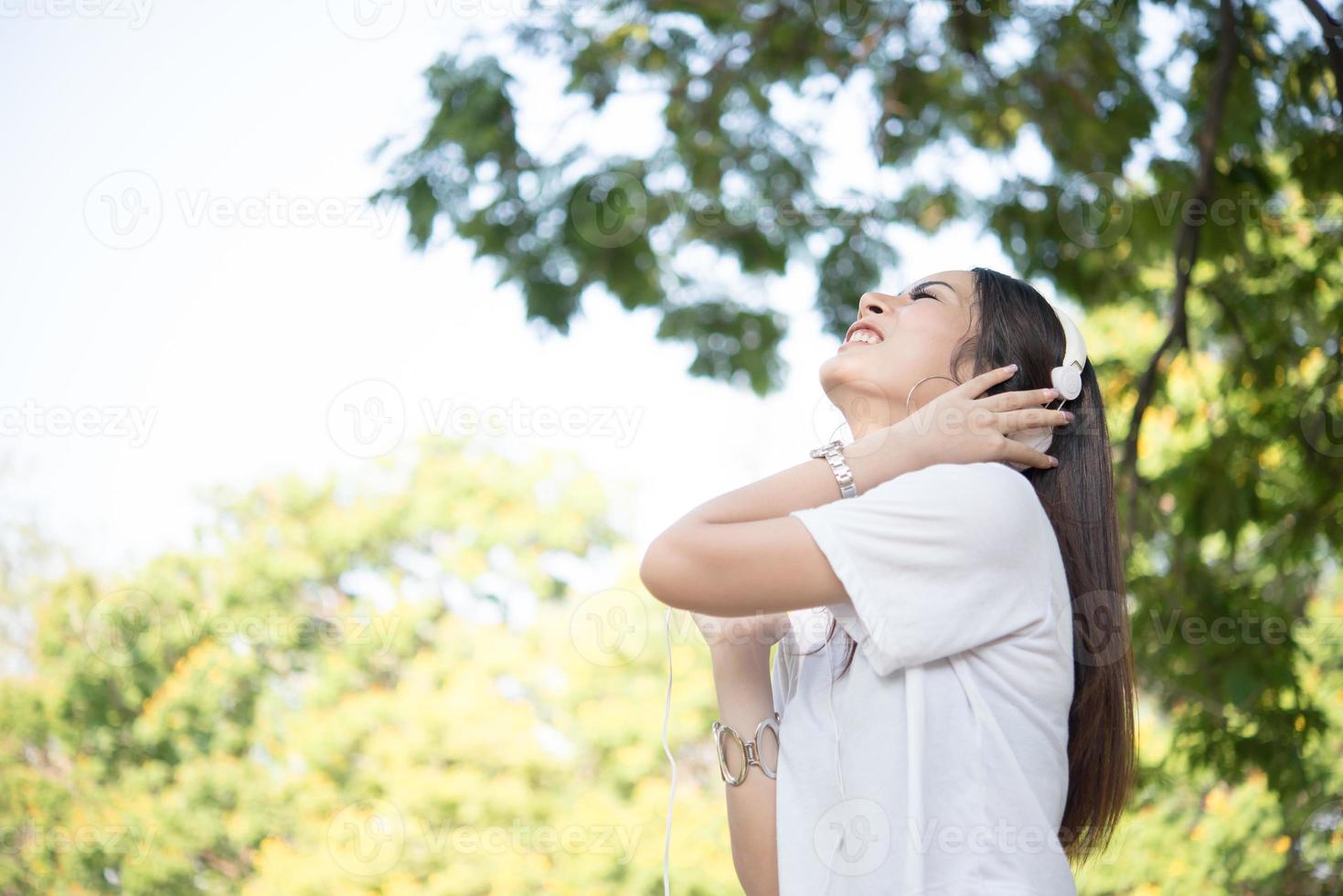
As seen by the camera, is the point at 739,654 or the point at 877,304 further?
the point at 877,304

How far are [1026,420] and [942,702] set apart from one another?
1.11ft

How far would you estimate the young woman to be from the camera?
1176 millimetres

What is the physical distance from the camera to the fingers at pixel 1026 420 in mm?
1314

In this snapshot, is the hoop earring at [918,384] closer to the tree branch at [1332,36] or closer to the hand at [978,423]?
the hand at [978,423]

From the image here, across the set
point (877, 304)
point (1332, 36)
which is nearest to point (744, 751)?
point (877, 304)

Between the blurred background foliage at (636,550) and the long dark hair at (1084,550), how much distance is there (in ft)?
6.29

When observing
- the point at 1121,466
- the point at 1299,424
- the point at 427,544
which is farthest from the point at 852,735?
the point at 427,544

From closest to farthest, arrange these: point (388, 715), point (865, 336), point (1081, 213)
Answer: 1. point (865, 336)
2. point (1081, 213)
3. point (388, 715)

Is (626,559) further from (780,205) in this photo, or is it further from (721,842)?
(780,205)

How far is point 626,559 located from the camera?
990cm

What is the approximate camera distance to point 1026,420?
52.0 inches

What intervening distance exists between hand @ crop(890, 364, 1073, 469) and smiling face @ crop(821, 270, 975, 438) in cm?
8

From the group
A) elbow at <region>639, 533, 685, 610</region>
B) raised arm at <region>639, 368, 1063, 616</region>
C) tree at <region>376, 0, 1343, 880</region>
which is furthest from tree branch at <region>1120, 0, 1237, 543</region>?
elbow at <region>639, 533, 685, 610</region>

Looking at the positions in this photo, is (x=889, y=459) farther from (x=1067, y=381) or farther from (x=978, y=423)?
(x=1067, y=381)
